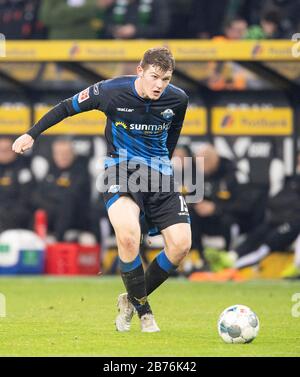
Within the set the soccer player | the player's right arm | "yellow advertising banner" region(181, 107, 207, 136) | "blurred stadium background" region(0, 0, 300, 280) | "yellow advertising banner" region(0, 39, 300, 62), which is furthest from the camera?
"yellow advertising banner" region(181, 107, 207, 136)

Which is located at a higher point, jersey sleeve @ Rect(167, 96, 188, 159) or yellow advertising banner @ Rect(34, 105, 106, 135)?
yellow advertising banner @ Rect(34, 105, 106, 135)

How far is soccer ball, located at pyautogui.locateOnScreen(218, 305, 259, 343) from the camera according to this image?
28.9ft

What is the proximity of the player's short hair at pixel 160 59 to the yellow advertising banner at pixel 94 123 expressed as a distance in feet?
24.8

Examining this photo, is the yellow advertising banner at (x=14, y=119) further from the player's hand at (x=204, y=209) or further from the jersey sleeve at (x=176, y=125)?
the jersey sleeve at (x=176, y=125)

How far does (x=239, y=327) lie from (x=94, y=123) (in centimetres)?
859

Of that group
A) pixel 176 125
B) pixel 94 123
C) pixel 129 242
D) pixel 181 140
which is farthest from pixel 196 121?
pixel 129 242

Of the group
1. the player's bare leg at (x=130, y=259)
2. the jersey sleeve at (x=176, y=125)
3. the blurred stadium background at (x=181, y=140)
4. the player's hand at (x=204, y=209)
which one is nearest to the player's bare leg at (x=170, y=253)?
the player's bare leg at (x=130, y=259)

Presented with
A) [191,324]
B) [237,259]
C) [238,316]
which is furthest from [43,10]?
[238,316]

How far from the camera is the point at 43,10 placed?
1770cm

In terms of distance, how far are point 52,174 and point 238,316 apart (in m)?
8.57

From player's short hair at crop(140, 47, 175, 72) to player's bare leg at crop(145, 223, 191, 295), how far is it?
1243 millimetres

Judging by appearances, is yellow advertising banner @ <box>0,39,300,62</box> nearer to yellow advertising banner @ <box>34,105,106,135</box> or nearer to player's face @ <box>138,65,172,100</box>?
yellow advertising banner @ <box>34,105,106,135</box>

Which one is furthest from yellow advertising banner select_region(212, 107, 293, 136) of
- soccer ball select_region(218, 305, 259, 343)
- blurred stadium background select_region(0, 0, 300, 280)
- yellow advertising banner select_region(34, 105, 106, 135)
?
soccer ball select_region(218, 305, 259, 343)

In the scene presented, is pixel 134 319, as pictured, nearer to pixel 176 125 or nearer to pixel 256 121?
pixel 176 125
